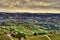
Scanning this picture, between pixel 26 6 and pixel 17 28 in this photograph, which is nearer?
pixel 17 28

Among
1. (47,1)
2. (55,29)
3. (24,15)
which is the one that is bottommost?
(55,29)

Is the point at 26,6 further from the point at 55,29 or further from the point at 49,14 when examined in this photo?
the point at 55,29

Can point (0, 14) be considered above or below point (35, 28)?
above

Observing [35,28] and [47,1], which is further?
[47,1]

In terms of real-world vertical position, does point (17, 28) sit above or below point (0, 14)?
below

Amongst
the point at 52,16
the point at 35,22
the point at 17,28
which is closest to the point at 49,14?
the point at 52,16

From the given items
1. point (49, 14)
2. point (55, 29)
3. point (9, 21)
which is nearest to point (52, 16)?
point (49, 14)

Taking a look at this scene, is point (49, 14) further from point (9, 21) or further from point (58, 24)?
point (9, 21)
